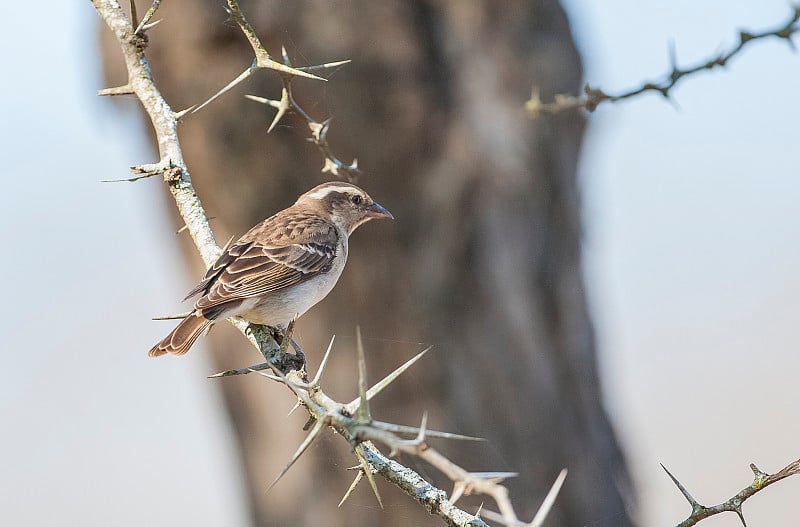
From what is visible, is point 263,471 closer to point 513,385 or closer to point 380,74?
point 513,385

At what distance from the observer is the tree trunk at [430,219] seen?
746 centimetres

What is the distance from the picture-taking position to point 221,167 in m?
7.54

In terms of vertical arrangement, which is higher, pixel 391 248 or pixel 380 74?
pixel 380 74

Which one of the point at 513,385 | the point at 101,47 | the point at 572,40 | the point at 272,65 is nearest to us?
the point at 272,65

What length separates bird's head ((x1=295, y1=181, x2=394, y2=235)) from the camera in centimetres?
573

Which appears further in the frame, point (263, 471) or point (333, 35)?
point (263, 471)

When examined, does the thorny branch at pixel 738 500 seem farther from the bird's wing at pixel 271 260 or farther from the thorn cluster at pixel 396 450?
the bird's wing at pixel 271 260

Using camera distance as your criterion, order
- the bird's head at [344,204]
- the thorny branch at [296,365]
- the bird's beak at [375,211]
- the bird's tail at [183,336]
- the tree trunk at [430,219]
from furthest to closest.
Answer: the tree trunk at [430,219], the bird's beak at [375,211], the bird's head at [344,204], the bird's tail at [183,336], the thorny branch at [296,365]

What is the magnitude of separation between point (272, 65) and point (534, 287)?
560cm

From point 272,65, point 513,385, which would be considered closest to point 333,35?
point 513,385

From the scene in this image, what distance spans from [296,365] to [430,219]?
4.24 m

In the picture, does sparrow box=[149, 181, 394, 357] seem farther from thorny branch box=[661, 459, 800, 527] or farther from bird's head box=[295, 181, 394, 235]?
thorny branch box=[661, 459, 800, 527]

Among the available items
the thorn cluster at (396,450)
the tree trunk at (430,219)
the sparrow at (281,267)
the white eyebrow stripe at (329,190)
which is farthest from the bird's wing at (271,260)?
the tree trunk at (430,219)

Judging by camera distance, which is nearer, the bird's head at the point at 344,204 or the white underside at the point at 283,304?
the white underside at the point at 283,304
